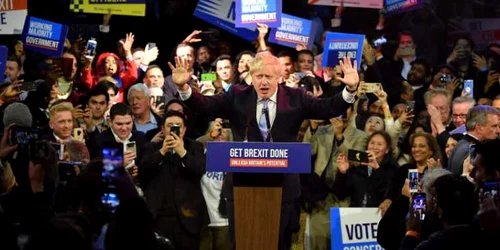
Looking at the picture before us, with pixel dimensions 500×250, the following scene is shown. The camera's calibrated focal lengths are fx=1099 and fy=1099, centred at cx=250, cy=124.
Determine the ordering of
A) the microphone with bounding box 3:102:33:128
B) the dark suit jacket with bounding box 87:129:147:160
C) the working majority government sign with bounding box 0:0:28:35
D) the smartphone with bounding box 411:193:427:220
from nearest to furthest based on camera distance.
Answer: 1. the smartphone with bounding box 411:193:427:220
2. the microphone with bounding box 3:102:33:128
3. the dark suit jacket with bounding box 87:129:147:160
4. the working majority government sign with bounding box 0:0:28:35

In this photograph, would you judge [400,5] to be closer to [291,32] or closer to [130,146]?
[291,32]

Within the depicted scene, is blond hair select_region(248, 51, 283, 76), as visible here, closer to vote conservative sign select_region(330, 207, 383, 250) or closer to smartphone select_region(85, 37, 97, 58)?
vote conservative sign select_region(330, 207, 383, 250)

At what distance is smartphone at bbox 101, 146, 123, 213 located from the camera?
4.67 metres

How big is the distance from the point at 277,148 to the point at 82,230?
235cm

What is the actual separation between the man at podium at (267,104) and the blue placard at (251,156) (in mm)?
815

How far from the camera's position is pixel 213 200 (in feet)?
29.1

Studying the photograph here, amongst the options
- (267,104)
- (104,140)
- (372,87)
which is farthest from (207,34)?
(267,104)

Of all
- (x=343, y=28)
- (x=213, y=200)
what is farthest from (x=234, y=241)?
(x=343, y=28)

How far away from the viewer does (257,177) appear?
6.68 metres

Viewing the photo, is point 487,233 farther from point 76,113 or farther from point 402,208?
point 76,113

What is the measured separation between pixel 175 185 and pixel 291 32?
3.35m

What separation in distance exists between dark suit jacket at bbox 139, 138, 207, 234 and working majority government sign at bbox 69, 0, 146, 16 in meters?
2.96

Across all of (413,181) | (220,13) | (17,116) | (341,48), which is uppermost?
(220,13)

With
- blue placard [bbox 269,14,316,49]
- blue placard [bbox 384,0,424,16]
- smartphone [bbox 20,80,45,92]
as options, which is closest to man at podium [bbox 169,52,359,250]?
smartphone [bbox 20,80,45,92]
